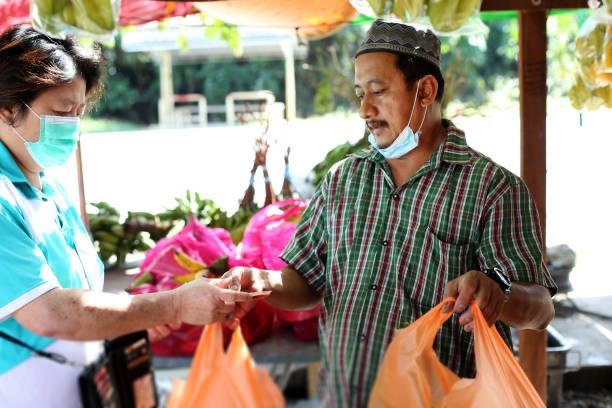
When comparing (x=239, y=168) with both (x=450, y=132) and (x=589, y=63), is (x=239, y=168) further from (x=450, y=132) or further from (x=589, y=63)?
(x=450, y=132)

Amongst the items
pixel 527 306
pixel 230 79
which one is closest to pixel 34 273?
pixel 527 306

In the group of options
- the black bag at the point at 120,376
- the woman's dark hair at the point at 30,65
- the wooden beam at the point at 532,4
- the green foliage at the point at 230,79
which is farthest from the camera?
the green foliage at the point at 230,79

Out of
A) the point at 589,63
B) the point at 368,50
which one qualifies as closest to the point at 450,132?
the point at 368,50

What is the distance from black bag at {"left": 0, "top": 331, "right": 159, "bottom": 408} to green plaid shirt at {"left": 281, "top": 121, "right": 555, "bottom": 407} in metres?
0.59

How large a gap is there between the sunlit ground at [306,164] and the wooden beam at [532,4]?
1739 mm

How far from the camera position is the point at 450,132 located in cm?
186

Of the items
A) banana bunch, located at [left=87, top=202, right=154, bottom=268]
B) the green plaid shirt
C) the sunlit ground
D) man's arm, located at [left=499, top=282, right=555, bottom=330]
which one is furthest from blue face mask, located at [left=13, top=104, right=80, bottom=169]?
banana bunch, located at [left=87, top=202, right=154, bottom=268]

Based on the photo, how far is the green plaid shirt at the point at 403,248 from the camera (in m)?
1.71

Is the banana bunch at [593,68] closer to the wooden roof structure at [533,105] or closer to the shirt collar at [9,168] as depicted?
the wooden roof structure at [533,105]

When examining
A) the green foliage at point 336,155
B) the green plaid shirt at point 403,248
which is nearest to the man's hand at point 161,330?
the green plaid shirt at point 403,248

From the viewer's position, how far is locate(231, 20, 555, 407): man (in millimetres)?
1711

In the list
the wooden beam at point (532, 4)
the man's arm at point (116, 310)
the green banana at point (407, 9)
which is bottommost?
the man's arm at point (116, 310)

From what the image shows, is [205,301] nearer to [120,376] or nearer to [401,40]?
[120,376]

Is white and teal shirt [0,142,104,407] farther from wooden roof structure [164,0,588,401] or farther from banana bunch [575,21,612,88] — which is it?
banana bunch [575,21,612,88]
